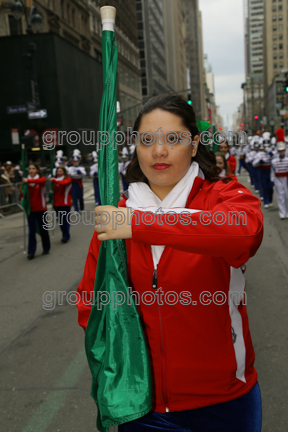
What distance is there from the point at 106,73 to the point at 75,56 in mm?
40387

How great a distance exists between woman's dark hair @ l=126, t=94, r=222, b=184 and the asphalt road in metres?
2.12

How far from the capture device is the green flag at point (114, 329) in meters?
1.50

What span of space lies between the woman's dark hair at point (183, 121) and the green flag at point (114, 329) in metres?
0.24

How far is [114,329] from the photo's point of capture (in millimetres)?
1559

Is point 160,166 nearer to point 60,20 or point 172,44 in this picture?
point 60,20

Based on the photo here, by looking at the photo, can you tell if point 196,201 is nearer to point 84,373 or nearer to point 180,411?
point 180,411

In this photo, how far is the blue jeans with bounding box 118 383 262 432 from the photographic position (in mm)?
1677

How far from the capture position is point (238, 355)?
169 cm

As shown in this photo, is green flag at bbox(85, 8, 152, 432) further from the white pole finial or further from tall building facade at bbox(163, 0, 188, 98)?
tall building facade at bbox(163, 0, 188, 98)

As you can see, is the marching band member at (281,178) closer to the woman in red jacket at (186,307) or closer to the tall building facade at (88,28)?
the woman in red jacket at (186,307)

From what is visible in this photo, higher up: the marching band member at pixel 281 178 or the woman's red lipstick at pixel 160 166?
the woman's red lipstick at pixel 160 166

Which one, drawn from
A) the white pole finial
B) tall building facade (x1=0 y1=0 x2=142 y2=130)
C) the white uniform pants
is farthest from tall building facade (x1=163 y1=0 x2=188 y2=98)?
the white pole finial

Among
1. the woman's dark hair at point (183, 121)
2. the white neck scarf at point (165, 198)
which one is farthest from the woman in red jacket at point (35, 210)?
the white neck scarf at point (165, 198)

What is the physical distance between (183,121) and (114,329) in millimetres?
783
